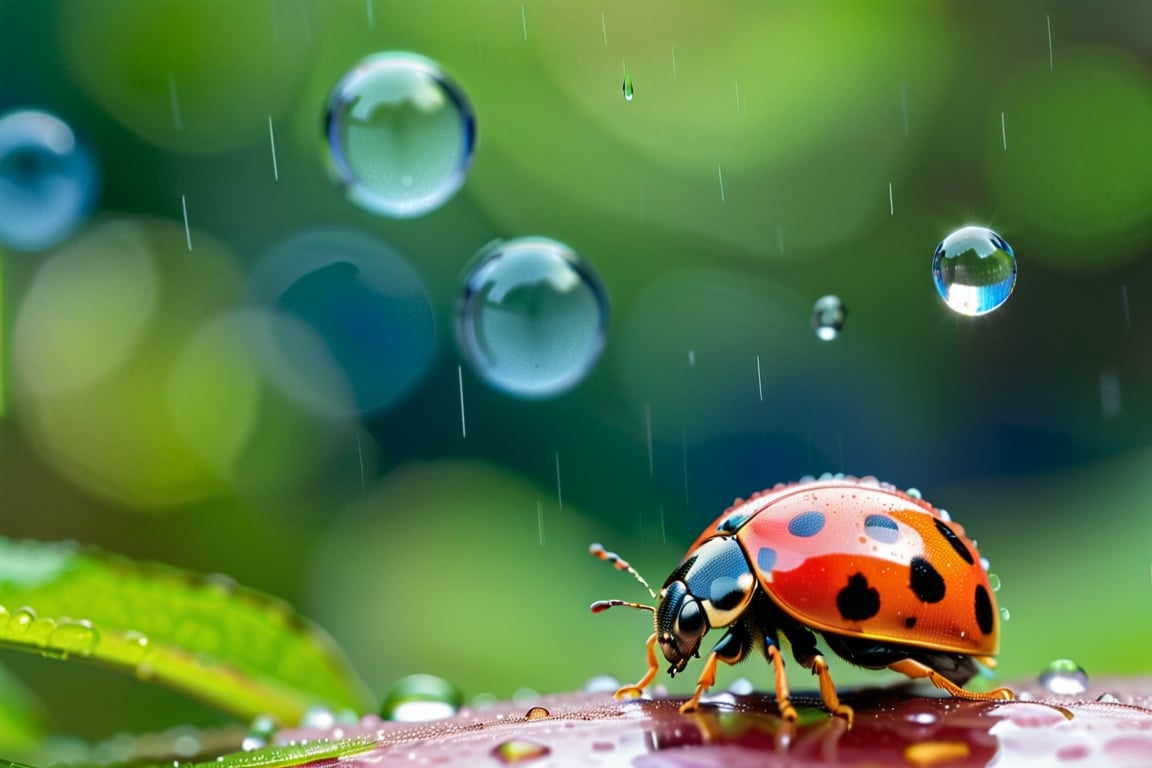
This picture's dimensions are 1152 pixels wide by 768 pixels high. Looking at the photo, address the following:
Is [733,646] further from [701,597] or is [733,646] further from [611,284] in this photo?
[611,284]

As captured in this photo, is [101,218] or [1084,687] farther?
[101,218]

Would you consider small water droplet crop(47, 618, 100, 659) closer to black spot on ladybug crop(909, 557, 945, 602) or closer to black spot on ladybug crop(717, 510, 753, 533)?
black spot on ladybug crop(717, 510, 753, 533)

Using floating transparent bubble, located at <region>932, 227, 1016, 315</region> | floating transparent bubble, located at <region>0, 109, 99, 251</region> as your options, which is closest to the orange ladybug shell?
floating transparent bubble, located at <region>932, 227, 1016, 315</region>

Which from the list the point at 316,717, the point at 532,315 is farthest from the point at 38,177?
the point at 316,717

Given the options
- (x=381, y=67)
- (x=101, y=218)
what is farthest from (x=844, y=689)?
(x=101, y=218)

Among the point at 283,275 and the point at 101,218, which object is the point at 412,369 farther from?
the point at 101,218
